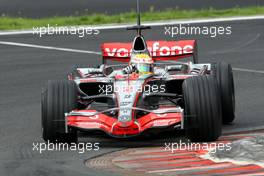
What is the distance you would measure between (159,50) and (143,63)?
1325 mm

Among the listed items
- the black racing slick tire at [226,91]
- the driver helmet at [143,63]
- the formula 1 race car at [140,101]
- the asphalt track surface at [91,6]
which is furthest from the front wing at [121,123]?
the asphalt track surface at [91,6]

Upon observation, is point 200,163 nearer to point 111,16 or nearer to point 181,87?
point 181,87

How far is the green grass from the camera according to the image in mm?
29172

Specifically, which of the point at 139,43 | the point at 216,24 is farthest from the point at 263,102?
the point at 216,24

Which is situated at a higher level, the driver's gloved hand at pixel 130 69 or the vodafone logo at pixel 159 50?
the vodafone logo at pixel 159 50

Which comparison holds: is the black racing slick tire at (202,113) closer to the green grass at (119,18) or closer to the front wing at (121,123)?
the front wing at (121,123)

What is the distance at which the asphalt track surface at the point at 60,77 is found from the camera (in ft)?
41.4

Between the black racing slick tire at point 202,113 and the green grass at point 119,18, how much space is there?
51.2 feet

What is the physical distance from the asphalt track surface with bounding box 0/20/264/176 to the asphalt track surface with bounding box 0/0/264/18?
3.88m

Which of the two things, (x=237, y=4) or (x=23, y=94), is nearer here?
(x=23, y=94)

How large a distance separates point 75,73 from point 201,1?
17023 millimetres

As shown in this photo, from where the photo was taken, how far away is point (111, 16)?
30.2m

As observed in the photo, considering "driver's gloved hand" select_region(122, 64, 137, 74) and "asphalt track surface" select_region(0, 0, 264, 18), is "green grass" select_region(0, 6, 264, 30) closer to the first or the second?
"asphalt track surface" select_region(0, 0, 264, 18)

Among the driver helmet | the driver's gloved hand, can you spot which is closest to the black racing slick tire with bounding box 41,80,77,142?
the driver's gloved hand
